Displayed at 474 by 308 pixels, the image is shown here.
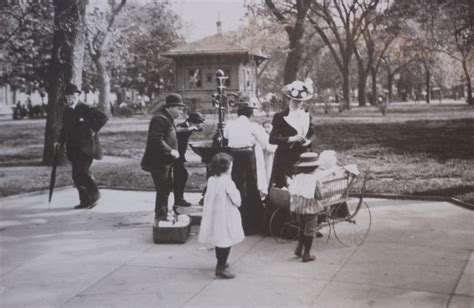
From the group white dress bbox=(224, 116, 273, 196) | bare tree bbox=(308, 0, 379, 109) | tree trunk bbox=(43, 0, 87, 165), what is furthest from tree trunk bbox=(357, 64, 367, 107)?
white dress bbox=(224, 116, 273, 196)

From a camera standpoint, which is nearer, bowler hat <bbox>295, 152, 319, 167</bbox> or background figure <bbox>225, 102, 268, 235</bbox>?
bowler hat <bbox>295, 152, 319, 167</bbox>

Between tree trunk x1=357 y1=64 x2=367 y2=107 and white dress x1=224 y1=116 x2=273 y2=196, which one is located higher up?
tree trunk x1=357 y1=64 x2=367 y2=107

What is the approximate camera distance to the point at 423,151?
53.3 ft

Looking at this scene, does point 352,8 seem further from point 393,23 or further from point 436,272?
point 436,272

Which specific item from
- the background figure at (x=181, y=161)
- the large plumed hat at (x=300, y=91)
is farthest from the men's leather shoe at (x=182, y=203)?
the large plumed hat at (x=300, y=91)

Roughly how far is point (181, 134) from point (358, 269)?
401cm

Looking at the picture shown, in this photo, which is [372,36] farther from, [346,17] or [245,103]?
[245,103]

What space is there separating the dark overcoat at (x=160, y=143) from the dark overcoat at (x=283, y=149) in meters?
1.40

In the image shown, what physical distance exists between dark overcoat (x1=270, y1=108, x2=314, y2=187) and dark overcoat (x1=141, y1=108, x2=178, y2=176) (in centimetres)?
140

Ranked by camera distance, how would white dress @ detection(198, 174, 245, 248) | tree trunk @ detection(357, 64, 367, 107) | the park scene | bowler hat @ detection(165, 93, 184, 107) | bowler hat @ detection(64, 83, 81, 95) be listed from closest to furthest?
the park scene
white dress @ detection(198, 174, 245, 248)
bowler hat @ detection(165, 93, 184, 107)
bowler hat @ detection(64, 83, 81, 95)
tree trunk @ detection(357, 64, 367, 107)

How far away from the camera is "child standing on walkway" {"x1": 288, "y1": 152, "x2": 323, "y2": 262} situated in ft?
20.5

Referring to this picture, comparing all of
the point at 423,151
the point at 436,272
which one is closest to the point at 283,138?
the point at 436,272

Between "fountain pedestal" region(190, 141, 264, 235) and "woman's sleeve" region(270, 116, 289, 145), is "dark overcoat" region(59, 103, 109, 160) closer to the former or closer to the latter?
"fountain pedestal" region(190, 141, 264, 235)

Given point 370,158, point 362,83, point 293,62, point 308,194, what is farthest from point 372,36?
point 308,194
